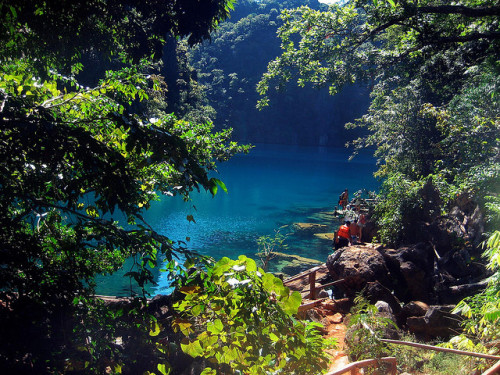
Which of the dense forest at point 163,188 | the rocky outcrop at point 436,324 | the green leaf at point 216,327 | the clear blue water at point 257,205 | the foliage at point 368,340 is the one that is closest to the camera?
the green leaf at point 216,327

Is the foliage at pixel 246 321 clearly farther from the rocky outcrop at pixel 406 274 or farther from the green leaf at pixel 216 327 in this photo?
the rocky outcrop at pixel 406 274

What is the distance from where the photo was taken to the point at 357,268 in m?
8.59

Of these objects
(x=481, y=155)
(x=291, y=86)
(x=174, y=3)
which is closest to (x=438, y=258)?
(x=481, y=155)

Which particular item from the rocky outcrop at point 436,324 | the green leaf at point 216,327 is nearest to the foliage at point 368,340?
the rocky outcrop at point 436,324

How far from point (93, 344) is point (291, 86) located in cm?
5619

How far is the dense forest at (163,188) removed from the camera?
2.09 metres

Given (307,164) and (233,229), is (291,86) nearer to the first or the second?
(307,164)

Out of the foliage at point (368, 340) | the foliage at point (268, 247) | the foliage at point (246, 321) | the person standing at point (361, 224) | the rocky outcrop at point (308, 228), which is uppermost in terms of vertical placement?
A: the foliage at point (246, 321)

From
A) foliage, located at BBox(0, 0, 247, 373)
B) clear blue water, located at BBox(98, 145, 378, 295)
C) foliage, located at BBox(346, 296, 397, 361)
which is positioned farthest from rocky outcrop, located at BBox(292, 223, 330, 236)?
foliage, located at BBox(0, 0, 247, 373)

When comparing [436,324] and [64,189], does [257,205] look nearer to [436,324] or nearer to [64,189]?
[436,324]

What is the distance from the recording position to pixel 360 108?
5722 centimetres

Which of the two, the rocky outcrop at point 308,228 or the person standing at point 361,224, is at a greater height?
the person standing at point 361,224

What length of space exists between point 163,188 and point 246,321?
2628mm

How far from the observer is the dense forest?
209cm
